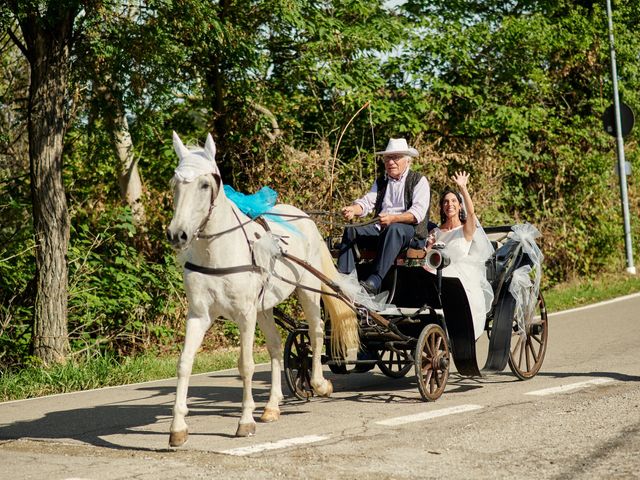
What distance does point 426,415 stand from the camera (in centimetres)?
818

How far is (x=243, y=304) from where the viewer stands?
768cm

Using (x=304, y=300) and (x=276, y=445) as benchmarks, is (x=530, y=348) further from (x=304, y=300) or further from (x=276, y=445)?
(x=276, y=445)

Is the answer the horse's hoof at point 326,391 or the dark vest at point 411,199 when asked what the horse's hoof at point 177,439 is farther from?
the dark vest at point 411,199

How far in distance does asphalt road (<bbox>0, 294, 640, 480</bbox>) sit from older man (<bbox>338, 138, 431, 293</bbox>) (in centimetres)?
128

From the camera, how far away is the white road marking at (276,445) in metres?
6.93

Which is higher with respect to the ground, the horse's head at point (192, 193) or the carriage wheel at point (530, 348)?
the horse's head at point (192, 193)

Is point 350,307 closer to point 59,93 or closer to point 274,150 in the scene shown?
point 59,93

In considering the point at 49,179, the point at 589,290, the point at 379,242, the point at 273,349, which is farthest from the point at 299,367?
the point at 589,290

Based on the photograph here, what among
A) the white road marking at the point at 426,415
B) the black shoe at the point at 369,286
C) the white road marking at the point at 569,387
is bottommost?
the white road marking at the point at 569,387

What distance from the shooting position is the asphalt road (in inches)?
252

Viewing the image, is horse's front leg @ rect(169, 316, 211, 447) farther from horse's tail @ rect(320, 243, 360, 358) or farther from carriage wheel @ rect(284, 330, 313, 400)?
carriage wheel @ rect(284, 330, 313, 400)

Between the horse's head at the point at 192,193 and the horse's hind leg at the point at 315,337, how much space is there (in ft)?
6.21

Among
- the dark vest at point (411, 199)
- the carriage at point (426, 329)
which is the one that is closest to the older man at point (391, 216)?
the dark vest at point (411, 199)

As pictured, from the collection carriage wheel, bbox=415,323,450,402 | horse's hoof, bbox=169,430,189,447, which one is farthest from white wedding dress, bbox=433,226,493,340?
horse's hoof, bbox=169,430,189,447
